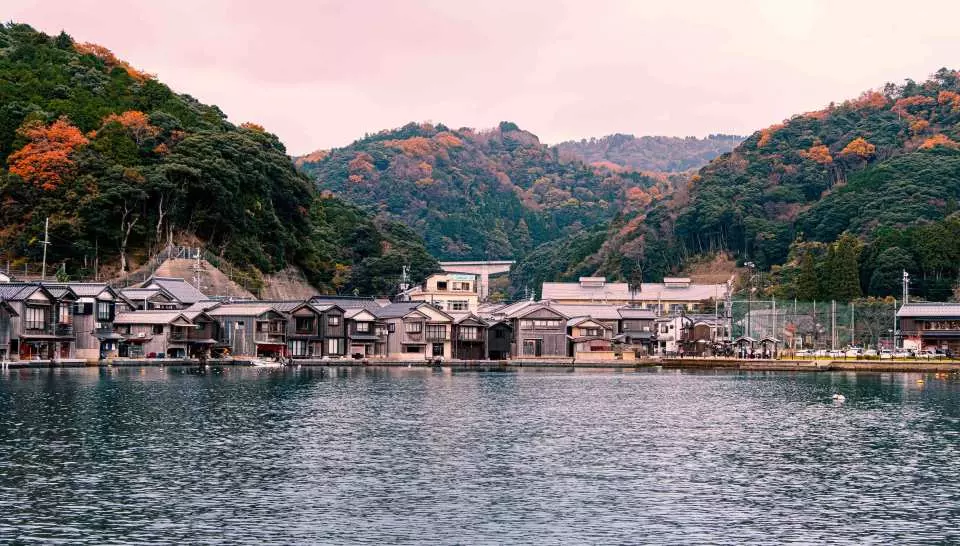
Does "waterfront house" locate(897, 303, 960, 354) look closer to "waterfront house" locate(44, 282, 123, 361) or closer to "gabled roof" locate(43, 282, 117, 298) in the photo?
"waterfront house" locate(44, 282, 123, 361)

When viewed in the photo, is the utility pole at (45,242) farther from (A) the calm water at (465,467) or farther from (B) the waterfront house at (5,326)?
(A) the calm water at (465,467)

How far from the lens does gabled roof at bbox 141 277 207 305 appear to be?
83750mm

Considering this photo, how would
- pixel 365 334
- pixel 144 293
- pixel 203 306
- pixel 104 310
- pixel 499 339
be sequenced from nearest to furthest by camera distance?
pixel 104 310 < pixel 144 293 < pixel 203 306 < pixel 365 334 < pixel 499 339

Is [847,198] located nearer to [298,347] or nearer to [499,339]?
[499,339]

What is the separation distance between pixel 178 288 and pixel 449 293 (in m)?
29.5

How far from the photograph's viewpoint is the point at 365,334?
86.2 m

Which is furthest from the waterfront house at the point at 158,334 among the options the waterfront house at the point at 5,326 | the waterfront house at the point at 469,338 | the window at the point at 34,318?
the waterfront house at the point at 469,338

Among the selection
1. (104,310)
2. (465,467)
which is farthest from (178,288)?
(465,467)

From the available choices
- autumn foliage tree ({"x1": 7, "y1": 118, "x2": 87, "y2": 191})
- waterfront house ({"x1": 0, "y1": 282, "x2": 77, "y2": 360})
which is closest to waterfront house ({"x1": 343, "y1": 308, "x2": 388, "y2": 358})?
waterfront house ({"x1": 0, "y1": 282, "x2": 77, "y2": 360})

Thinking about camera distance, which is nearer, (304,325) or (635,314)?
(304,325)

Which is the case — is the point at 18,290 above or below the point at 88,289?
below

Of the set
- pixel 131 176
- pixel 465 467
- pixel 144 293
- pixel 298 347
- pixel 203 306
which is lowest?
pixel 465 467

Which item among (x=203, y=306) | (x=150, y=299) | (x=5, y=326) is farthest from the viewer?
(x=203, y=306)

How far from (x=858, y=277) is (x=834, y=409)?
182ft
